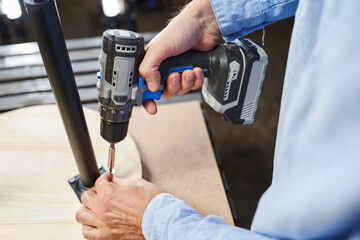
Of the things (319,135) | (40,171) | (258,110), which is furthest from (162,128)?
(258,110)

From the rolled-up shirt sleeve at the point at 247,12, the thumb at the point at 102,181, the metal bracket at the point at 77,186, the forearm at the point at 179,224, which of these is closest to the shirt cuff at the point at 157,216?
the forearm at the point at 179,224

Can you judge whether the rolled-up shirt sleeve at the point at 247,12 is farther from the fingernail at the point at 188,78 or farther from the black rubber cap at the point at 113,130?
the black rubber cap at the point at 113,130

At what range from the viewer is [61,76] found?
0.58 m

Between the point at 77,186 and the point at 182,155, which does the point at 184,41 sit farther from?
the point at 77,186

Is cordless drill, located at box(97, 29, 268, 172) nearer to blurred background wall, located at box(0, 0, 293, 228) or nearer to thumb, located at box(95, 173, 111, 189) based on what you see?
thumb, located at box(95, 173, 111, 189)

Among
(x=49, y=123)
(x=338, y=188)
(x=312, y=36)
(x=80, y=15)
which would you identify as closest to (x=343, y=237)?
(x=338, y=188)

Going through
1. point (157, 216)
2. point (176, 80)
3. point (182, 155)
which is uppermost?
point (176, 80)

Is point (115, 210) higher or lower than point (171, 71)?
lower

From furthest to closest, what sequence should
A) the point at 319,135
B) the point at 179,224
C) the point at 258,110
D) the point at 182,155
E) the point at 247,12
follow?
the point at 258,110, the point at 182,155, the point at 247,12, the point at 179,224, the point at 319,135

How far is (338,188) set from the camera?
0.29 meters

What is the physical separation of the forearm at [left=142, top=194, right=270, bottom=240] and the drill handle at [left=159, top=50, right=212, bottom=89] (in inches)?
11.6

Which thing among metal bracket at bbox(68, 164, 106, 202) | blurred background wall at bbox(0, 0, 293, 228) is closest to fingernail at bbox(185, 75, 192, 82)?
metal bracket at bbox(68, 164, 106, 202)

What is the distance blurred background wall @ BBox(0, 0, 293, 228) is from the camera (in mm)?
1573

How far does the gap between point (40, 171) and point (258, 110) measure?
4.68ft
